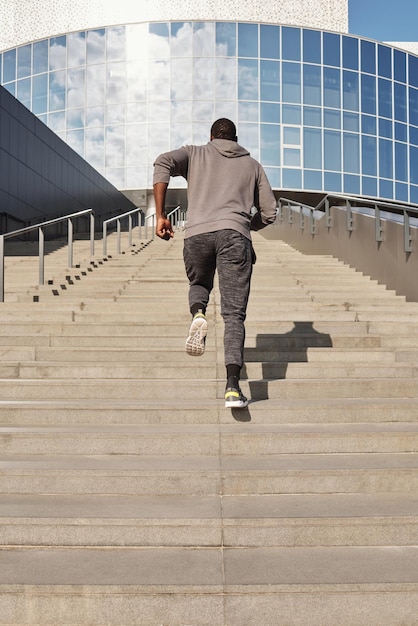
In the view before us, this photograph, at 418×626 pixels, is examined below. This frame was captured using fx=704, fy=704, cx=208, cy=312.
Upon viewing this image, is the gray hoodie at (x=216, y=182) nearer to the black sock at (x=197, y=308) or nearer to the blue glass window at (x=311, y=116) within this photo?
the black sock at (x=197, y=308)

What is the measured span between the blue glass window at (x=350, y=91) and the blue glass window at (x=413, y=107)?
12.5 ft

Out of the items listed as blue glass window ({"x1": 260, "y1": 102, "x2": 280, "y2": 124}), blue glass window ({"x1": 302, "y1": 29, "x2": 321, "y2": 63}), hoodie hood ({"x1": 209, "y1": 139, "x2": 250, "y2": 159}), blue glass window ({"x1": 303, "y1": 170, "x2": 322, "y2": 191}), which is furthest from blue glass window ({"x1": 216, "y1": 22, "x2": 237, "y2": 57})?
hoodie hood ({"x1": 209, "y1": 139, "x2": 250, "y2": 159})

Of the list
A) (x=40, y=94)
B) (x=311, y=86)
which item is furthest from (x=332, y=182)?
(x=40, y=94)

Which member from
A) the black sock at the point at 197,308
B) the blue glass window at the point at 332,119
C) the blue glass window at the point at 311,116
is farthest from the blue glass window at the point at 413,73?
the black sock at the point at 197,308

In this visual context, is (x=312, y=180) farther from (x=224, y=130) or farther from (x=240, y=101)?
(x=224, y=130)

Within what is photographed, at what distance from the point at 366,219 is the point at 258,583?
28.6 feet

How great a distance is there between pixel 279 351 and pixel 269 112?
36.8 metres

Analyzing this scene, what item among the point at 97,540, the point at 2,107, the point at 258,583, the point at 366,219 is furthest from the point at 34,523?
the point at 2,107

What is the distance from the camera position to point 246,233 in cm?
412

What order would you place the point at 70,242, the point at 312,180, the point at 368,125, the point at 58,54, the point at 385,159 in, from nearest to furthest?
1. the point at 70,242
2. the point at 312,180
3. the point at 368,125
4. the point at 385,159
5. the point at 58,54

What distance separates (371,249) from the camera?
10.2 m

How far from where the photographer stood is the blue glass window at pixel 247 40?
40438 mm

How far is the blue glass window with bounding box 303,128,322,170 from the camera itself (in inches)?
1578

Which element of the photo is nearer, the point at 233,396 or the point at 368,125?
the point at 233,396
